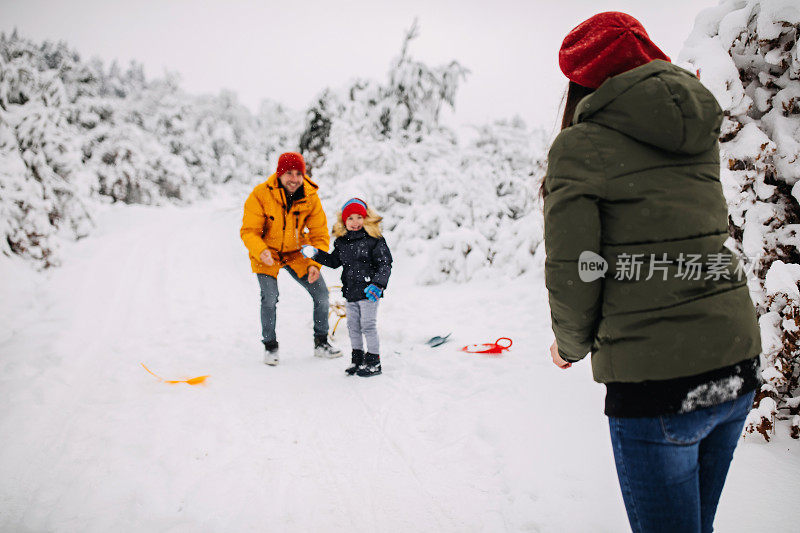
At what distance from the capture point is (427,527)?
248 cm

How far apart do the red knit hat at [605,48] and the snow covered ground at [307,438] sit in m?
2.39

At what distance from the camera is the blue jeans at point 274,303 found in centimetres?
470

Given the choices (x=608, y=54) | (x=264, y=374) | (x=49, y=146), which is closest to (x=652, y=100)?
(x=608, y=54)

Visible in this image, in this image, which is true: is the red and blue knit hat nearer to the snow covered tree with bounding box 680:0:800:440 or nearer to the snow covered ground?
the snow covered ground

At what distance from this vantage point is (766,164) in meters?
3.13

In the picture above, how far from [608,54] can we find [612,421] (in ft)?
3.84

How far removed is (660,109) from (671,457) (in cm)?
98

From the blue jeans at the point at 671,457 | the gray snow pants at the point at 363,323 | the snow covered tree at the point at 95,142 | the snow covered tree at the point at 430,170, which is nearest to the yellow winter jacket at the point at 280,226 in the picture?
the gray snow pants at the point at 363,323

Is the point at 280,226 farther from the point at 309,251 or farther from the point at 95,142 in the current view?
the point at 95,142

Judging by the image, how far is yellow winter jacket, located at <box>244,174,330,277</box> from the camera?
4535mm

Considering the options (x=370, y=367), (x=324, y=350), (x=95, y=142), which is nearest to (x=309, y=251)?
(x=324, y=350)

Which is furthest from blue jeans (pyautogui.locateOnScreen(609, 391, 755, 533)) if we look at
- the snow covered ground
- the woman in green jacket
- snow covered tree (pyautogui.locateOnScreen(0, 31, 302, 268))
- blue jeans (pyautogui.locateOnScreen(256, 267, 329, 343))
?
snow covered tree (pyautogui.locateOnScreen(0, 31, 302, 268))

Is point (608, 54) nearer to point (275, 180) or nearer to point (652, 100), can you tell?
point (652, 100)

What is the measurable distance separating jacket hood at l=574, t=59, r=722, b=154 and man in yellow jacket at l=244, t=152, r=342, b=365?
3.58m
